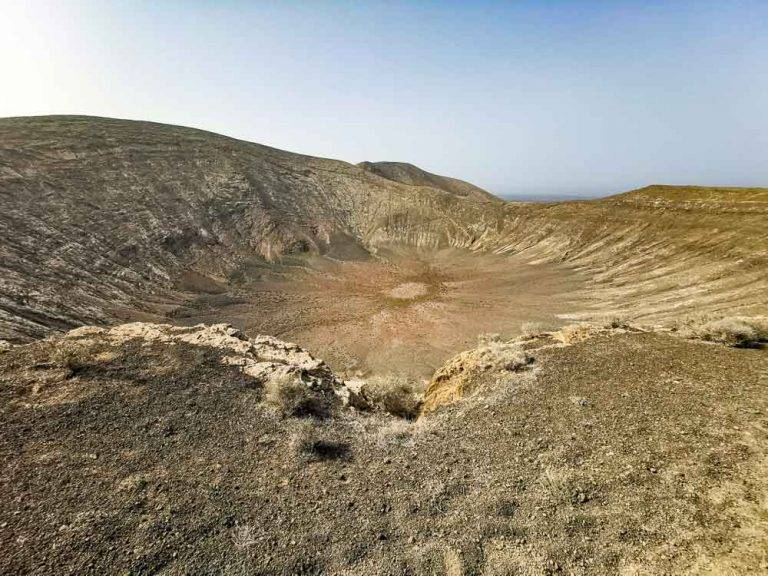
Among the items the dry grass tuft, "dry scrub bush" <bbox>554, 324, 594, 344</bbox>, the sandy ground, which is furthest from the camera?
the sandy ground

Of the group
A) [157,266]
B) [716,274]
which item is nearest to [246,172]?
[157,266]

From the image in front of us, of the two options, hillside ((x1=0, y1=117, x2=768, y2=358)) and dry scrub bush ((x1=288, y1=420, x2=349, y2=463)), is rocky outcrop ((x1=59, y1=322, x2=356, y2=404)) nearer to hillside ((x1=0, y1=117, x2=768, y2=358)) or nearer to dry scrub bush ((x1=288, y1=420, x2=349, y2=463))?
dry scrub bush ((x1=288, y1=420, x2=349, y2=463))

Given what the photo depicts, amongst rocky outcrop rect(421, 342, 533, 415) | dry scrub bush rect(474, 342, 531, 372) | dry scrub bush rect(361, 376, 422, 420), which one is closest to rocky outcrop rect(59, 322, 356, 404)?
dry scrub bush rect(361, 376, 422, 420)

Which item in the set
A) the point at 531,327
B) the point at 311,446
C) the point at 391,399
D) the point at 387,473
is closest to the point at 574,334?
the point at 391,399

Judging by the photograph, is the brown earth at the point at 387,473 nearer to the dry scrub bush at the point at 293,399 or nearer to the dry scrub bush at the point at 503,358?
the dry scrub bush at the point at 293,399

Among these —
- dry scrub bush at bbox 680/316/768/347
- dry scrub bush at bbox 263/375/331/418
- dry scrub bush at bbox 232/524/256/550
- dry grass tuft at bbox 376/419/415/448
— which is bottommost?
dry grass tuft at bbox 376/419/415/448

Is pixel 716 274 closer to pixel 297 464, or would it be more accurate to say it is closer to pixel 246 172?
pixel 297 464

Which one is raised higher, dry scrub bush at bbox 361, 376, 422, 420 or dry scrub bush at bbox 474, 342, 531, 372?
dry scrub bush at bbox 474, 342, 531, 372

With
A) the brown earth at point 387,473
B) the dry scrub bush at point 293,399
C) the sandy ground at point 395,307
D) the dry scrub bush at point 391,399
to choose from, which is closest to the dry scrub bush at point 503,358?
the brown earth at point 387,473
